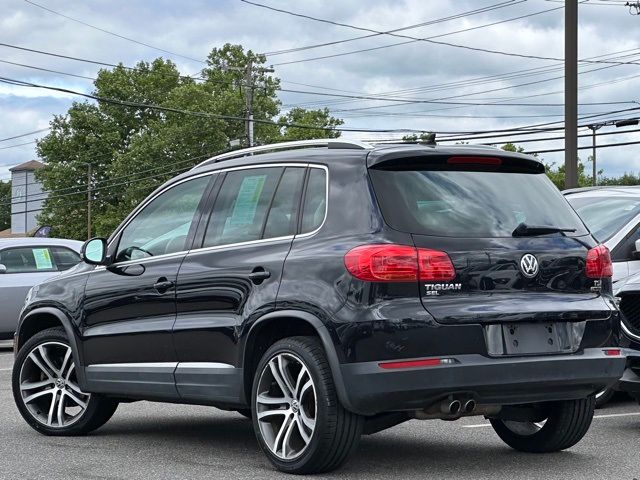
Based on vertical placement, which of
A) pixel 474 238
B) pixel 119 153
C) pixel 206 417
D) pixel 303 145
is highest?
pixel 119 153

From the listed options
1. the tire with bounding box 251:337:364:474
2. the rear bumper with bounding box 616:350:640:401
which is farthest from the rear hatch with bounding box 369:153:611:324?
the rear bumper with bounding box 616:350:640:401

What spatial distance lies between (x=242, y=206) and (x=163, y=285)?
72cm

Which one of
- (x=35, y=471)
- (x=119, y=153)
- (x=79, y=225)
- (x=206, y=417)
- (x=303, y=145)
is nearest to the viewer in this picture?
(x=35, y=471)

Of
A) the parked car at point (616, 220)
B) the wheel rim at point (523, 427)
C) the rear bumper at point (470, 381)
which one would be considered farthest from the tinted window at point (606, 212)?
the rear bumper at point (470, 381)

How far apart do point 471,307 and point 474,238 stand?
0.40 m

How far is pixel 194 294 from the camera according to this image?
23.6 ft

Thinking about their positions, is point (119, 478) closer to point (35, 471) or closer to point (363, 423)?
point (35, 471)

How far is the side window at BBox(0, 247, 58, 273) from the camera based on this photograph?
18.2 metres

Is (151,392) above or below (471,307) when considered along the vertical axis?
below

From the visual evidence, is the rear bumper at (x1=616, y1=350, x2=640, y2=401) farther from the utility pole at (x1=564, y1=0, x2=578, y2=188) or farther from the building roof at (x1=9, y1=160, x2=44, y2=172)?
the building roof at (x1=9, y1=160, x2=44, y2=172)

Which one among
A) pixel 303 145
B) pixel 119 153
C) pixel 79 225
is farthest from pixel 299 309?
pixel 79 225

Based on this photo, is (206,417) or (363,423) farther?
(206,417)

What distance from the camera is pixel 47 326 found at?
28.9 feet

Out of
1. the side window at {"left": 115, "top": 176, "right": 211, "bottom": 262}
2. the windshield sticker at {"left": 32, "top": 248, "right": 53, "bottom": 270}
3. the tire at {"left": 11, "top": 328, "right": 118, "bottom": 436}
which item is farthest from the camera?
the windshield sticker at {"left": 32, "top": 248, "right": 53, "bottom": 270}
